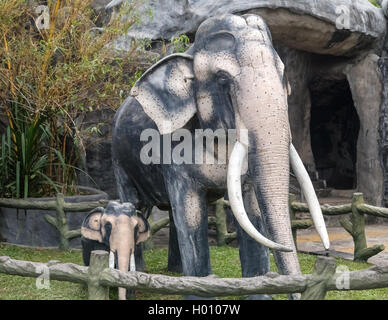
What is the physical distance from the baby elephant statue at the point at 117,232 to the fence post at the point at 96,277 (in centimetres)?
50

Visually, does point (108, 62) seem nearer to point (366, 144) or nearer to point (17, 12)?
point (17, 12)

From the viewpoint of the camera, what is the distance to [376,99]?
27.8ft

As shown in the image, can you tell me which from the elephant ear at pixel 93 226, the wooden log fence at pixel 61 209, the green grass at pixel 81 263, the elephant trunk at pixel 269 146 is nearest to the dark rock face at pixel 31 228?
the wooden log fence at pixel 61 209

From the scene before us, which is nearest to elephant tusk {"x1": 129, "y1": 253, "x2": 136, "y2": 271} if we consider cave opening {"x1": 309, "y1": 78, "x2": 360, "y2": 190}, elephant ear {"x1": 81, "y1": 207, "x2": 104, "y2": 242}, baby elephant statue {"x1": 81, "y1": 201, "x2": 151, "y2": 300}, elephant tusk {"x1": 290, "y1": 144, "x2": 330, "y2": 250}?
baby elephant statue {"x1": 81, "y1": 201, "x2": 151, "y2": 300}

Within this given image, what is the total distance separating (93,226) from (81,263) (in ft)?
5.46

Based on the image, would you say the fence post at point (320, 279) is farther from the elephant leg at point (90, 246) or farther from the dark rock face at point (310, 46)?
the dark rock face at point (310, 46)

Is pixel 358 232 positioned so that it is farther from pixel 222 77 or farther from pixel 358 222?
pixel 222 77

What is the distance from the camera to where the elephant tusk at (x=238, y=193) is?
3373 mm

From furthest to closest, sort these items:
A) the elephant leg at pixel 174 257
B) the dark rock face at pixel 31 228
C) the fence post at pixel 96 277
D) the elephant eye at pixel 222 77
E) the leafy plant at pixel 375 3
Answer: the leafy plant at pixel 375 3, the dark rock face at pixel 31 228, the elephant leg at pixel 174 257, the elephant eye at pixel 222 77, the fence post at pixel 96 277

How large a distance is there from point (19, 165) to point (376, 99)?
4.59 m

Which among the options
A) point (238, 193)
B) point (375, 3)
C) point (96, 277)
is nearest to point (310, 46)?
point (375, 3)

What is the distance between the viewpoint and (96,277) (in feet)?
11.4
